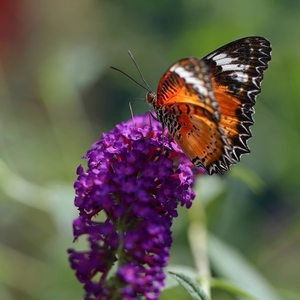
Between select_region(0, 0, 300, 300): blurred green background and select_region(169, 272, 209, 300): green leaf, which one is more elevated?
select_region(0, 0, 300, 300): blurred green background

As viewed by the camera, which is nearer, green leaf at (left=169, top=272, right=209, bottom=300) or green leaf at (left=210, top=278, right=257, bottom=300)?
green leaf at (left=169, top=272, right=209, bottom=300)

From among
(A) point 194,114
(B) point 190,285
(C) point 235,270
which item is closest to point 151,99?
(A) point 194,114

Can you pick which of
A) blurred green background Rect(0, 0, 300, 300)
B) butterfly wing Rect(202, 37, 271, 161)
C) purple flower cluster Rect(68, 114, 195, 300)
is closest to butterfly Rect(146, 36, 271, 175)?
butterfly wing Rect(202, 37, 271, 161)

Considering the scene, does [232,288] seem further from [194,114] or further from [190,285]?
[194,114]

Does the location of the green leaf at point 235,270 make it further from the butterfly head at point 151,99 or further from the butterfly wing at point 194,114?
the butterfly head at point 151,99

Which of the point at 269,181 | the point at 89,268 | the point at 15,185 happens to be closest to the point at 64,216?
the point at 15,185

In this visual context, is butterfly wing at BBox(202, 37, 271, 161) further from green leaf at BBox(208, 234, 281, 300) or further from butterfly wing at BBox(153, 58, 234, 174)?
green leaf at BBox(208, 234, 281, 300)

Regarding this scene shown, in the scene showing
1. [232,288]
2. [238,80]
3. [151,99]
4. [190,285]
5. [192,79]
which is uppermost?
[238,80]
